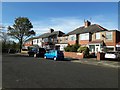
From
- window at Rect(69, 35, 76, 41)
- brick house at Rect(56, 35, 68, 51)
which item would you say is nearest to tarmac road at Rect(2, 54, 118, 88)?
window at Rect(69, 35, 76, 41)

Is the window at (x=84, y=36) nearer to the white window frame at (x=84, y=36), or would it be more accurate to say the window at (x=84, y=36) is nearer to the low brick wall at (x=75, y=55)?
the white window frame at (x=84, y=36)

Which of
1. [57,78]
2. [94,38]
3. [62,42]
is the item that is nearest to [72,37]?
[62,42]

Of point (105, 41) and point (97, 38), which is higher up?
point (97, 38)

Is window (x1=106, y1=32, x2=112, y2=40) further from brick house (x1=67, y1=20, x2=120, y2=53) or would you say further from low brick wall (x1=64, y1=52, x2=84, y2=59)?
low brick wall (x1=64, y1=52, x2=84, y2=59)

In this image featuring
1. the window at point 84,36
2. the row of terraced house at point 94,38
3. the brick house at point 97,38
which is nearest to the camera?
the brick house at point 97,38

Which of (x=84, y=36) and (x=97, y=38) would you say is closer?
(x=97, y=38)

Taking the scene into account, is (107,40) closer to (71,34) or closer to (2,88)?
(71,34)

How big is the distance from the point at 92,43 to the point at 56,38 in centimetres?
2739

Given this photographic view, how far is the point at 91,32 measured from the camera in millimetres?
57188

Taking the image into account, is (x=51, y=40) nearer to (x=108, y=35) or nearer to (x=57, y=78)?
(x=108, y=35)

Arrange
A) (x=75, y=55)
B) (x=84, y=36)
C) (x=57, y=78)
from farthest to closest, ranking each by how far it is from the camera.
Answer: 1. (x=84, y=36)
2. (x=75, y=55)
3. (x=57, y=78)

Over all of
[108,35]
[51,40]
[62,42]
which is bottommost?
[62,42]

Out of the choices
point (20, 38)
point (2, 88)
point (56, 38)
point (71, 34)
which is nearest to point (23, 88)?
point (2, 88)

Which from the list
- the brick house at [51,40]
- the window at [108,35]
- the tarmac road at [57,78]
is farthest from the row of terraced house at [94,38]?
the tarmac road at [57,78]
